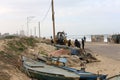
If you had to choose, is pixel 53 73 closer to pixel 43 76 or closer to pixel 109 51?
pixel 43 76

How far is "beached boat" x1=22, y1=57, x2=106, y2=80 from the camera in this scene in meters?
18.0

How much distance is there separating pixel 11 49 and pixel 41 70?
852 cm

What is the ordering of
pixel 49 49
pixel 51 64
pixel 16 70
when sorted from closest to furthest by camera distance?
pixel 16 70 < pixel 51 64 < pixel 49 49

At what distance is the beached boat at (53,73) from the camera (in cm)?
1795

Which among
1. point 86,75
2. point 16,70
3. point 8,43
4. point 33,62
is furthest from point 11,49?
point 86,75

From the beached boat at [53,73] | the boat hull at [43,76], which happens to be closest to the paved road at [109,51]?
the beached boat at [53,73]

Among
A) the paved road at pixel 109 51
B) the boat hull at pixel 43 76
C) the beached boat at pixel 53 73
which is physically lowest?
the paved road at pixel 109 51

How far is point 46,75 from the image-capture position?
19672 mm

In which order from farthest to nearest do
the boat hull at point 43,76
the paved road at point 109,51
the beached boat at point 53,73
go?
the paved road at point 109,51, the boat hull at point 43,76, the beached boat at point 53,73

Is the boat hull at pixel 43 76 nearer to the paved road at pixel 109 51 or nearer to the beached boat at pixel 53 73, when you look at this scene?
the beached boat at pixel 53 73

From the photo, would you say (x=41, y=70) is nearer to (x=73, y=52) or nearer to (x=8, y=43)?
(x=8, y=43)

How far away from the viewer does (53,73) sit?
19297 mm

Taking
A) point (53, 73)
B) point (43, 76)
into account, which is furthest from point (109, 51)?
point (53, 73)

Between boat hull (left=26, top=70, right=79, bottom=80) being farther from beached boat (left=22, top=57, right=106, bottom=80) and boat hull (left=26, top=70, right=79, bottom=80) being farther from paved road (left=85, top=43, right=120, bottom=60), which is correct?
paved road (left=85, top=43, right=120, bottom=60)
